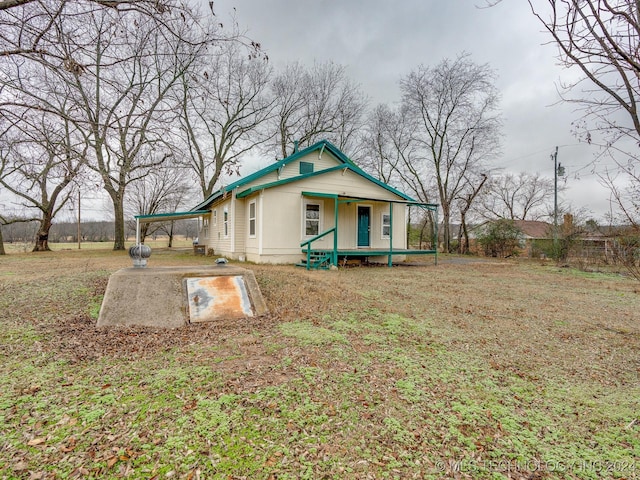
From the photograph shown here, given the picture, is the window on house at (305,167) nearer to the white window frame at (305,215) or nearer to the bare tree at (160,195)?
the white window frame at (305,215)

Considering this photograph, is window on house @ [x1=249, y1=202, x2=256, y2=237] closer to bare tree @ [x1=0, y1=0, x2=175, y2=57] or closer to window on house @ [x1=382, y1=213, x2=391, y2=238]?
window on house @ [x1=382, y1=213, x2=391, y2=238]

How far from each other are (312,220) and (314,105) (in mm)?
15692

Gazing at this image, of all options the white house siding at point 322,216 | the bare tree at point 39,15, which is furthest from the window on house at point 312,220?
the bare tree at point 39,15

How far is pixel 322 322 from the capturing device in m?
4.77

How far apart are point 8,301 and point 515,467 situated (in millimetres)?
7173

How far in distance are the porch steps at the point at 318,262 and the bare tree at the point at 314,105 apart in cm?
1432

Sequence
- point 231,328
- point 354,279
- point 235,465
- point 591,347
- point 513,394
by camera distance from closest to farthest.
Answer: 1. point 235,465
2. point 513,394
3. point 591,347
4. point 231,328
5. point 354,279

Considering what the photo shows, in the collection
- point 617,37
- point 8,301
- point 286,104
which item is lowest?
point 8,301

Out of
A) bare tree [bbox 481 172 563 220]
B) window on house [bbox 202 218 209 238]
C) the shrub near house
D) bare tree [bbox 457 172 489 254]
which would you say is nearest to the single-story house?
window on house [bbox 202 218 209 238]

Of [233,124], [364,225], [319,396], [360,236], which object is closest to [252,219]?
[360,236]

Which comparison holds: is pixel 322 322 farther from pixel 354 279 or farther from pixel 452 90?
pixel 452 90

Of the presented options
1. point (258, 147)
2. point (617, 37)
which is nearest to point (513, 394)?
point (617, 37)

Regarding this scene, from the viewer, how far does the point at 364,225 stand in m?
13.7

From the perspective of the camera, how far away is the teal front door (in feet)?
44.7
